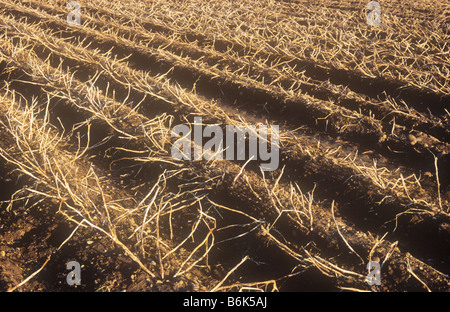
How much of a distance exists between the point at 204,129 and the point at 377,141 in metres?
1.41

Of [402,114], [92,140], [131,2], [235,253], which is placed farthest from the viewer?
[131,2]

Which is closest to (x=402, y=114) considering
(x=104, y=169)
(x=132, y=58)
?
(x=104, y=169)

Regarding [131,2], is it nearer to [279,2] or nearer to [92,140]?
[279,2]

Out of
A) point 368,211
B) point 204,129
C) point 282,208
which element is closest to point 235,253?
point 282,208

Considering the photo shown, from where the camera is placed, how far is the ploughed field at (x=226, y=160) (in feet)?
6.01

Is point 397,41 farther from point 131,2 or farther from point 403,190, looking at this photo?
point 131,2

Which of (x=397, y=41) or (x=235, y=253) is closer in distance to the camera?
(x=235, y=253)

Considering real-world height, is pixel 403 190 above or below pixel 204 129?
below

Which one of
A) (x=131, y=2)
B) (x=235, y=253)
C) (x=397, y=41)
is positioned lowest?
(x=235, y=253)

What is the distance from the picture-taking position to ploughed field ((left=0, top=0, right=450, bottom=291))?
183 centimetres

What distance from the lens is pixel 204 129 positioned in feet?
9.00

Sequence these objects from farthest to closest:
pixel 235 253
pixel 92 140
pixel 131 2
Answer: pixel 131 2, pixel 92 140, pixel 235 253

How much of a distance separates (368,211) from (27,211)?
7.07 ft

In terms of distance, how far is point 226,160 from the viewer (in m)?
2.47
